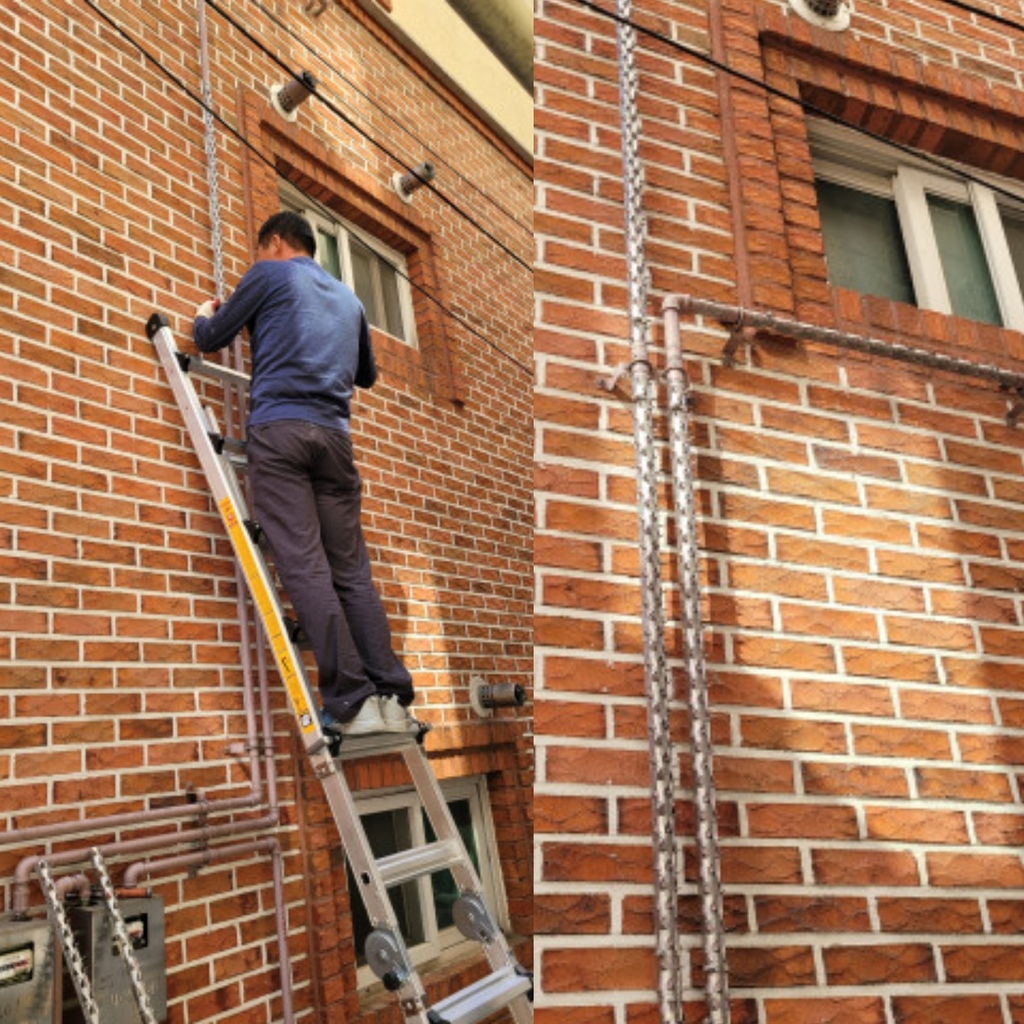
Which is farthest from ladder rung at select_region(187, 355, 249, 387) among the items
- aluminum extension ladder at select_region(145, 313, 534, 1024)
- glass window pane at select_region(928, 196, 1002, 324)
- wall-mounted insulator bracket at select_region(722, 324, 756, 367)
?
glass window pane at select_region(928, 196, 1002, 324)

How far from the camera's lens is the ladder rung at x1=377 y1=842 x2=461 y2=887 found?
112 inches

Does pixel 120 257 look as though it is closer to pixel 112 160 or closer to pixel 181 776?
pixel 112 160

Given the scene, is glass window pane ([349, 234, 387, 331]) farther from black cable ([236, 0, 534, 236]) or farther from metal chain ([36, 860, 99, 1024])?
metal chain ([36, 860, 99, 1024])

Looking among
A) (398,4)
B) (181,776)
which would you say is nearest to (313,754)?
(181,776)

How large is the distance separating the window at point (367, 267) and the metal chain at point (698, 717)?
3.04 metres

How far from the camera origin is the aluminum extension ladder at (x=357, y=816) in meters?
2.70

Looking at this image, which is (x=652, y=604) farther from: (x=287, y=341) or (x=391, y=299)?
(x=391, y=299)

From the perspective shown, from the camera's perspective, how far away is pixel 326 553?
3.36 metres

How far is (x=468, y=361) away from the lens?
5500 mm

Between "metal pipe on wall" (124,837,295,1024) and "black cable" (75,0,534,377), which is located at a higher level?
"black cable" (75,0,534,377)

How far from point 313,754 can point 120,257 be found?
185cm

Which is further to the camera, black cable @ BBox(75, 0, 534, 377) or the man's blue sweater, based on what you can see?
black cable @ BBox(75, 0, 534, 377)

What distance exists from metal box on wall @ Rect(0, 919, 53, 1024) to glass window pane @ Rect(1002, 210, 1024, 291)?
3.73 metres

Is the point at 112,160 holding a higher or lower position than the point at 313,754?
higher
